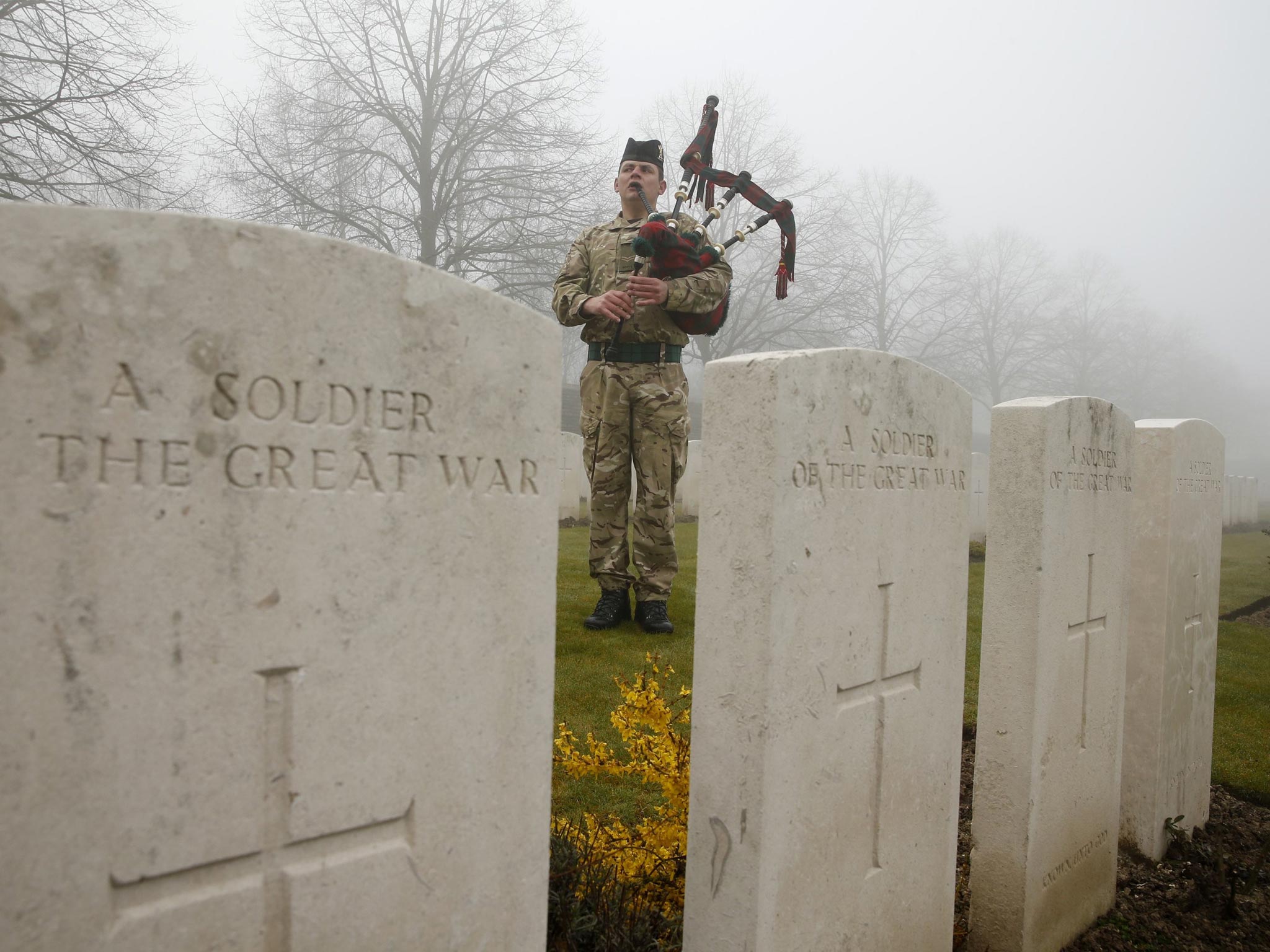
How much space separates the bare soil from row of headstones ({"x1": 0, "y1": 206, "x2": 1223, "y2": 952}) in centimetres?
94

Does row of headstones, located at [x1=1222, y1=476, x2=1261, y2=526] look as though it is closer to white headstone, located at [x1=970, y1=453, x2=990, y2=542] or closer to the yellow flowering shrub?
white headstone, located at [x1=970, y1=453, x2=990, y2=542]

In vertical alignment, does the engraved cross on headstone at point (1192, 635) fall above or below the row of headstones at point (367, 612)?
below

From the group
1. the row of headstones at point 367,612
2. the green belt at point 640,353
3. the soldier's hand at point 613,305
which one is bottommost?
the row of headstones at point 367,612

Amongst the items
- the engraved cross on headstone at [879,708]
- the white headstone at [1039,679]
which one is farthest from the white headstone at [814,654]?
the white headstone at [1039,679]

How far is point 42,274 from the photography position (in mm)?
1009

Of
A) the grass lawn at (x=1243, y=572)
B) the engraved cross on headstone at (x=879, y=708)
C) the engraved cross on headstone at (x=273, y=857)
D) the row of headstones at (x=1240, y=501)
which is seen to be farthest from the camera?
the row of headstones at (x=1240, y=501)

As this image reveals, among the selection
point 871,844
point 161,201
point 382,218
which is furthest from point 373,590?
point 382,218

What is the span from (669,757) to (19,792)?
173 centimetres

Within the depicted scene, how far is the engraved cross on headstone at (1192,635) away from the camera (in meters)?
3.45

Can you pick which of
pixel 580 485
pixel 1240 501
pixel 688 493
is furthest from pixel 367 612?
pixel 1240 501

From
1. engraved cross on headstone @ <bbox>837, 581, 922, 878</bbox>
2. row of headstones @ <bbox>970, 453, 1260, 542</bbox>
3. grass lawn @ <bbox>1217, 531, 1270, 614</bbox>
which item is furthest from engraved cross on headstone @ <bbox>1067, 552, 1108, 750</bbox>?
row of headstones @ <bbox>970, 453, 1260, 542</bbox>

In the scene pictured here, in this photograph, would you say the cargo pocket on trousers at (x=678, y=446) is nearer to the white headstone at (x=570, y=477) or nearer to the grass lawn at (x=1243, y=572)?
the grass lawn at (x=1243, y=572)

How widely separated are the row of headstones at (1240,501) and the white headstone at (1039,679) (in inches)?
694

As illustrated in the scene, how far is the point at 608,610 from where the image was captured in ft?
14.9
